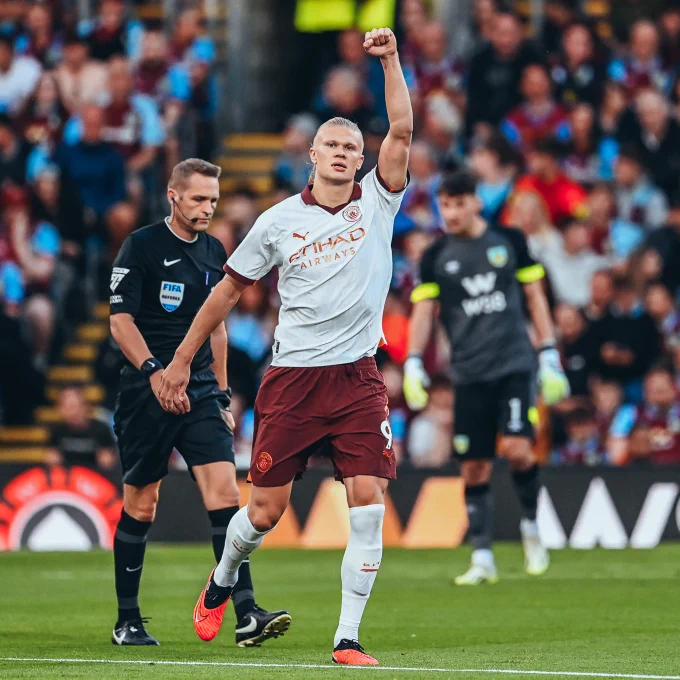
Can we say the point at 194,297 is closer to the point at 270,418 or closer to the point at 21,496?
the point at 270,418

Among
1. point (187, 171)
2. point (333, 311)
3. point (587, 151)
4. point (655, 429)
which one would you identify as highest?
point (587, 151)

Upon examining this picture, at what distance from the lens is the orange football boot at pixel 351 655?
23.8 feet

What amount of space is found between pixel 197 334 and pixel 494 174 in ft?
31.5

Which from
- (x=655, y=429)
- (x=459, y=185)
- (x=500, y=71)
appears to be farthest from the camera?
(x=500, y=71)

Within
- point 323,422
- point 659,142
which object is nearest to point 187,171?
point 323,422

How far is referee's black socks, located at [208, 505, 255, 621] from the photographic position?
8.46 metres

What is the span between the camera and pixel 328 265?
762cm

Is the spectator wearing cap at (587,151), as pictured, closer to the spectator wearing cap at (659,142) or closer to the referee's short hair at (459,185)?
the spectator wearing cap at (659,142)

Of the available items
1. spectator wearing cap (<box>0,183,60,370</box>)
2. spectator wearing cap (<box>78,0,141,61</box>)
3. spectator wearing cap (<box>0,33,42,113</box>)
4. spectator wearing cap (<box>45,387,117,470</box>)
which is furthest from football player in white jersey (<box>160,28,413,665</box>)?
spectator wearing cap (<box>0,33,42,113</box>)

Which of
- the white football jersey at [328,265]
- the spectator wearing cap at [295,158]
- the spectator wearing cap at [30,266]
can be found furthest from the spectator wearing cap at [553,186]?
the white football jersey at [328,265]

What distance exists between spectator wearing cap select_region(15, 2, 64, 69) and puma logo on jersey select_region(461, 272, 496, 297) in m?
9.67

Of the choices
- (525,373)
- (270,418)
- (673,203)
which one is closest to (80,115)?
(673,203)

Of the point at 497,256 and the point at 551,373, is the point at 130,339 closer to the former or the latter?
the point at 497,256

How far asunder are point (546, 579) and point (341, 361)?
193 inches
